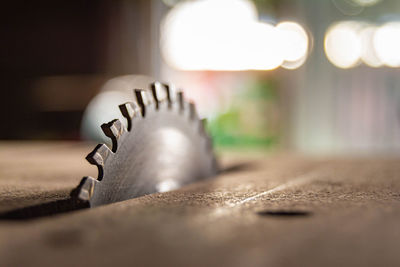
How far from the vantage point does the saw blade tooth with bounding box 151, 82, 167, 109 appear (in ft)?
2.45

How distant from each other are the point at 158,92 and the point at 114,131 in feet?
0.52

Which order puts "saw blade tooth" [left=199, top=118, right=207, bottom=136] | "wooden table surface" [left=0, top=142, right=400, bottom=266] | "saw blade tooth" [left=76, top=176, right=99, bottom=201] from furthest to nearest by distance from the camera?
"saw blade tooth" [left=199, top=118, right=207, bottom=136] < "saw blade tooth" [left=76, top=176, right=99, bottom=201] < "wooden table surface" [left=0, top=142, right=400, bottom=266]

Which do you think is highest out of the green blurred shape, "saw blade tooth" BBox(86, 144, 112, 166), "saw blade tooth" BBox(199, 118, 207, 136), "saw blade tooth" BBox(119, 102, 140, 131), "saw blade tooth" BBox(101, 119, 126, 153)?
"saw blade tooth" BBox(119, 102, 140, 131)

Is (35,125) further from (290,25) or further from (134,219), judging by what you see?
(134,219)

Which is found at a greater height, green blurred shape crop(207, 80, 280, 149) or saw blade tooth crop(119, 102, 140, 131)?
saw blade tooth crop(119, 102, 140, 131)

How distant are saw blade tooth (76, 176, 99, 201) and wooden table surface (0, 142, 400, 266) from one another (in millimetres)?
30

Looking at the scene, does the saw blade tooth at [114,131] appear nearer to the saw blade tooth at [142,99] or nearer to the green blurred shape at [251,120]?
the saw blade tooth at [142,99]

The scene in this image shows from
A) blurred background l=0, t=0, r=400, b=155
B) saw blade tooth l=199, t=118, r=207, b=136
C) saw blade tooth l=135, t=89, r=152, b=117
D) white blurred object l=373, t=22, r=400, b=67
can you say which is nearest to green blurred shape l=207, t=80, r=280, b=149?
blurred background l=0, t=0, r=400, b=155

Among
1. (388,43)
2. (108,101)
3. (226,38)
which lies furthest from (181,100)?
(388,43)

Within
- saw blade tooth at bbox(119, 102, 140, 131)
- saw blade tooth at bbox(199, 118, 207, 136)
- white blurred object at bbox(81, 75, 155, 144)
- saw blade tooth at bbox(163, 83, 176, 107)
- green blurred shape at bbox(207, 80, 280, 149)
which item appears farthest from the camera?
green blurred shape at bbox(207, 80, 280, 149)

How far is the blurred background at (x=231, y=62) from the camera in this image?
15.9 ft

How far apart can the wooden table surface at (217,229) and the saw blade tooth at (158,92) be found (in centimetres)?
15

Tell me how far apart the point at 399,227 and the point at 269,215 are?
0.37ft

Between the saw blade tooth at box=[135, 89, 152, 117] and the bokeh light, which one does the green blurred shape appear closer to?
Answer: the bokeh light
